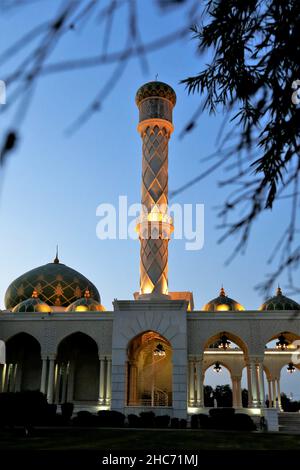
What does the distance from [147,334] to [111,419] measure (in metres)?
6.07

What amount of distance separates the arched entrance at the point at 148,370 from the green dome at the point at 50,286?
18.6 ft

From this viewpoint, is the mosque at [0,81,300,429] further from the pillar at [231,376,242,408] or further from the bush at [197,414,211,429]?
the bush at [197,414,211,429]

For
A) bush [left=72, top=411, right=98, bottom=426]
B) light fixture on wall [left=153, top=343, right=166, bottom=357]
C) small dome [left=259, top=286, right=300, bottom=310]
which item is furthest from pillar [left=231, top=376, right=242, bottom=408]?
bush [left=72, top=411, right=98, bottom=426]

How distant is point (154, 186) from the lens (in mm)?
25406

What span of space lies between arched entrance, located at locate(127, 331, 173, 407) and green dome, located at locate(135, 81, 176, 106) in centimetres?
1278

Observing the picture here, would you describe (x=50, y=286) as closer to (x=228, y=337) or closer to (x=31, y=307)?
(x=31, y=307)

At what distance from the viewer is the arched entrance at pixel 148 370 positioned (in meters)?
23.4

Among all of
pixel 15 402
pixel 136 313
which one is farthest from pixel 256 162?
pixel 136 313

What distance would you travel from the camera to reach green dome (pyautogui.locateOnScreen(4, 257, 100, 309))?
29031mm

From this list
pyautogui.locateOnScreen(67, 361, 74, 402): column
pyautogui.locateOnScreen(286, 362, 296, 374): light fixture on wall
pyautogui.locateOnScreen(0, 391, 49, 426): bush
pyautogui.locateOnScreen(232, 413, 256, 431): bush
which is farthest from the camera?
pyautogui.locateOnScreen(286, 362, 296, 374): light fixture on wall

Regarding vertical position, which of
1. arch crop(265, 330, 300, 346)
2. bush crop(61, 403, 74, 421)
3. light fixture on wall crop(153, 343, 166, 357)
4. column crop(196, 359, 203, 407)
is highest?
arch crop(265, 330, 300, 346)

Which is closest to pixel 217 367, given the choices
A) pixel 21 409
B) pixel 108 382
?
pixel 108 382
